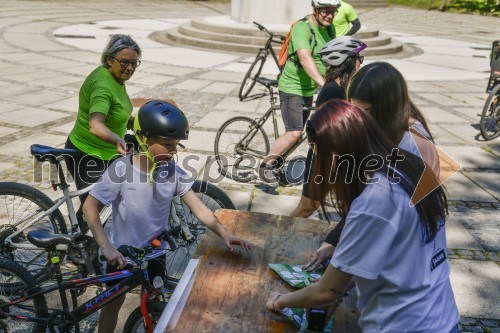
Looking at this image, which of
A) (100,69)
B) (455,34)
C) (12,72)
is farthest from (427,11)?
(100,69)

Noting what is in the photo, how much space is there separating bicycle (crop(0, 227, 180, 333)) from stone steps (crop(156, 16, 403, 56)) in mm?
12301

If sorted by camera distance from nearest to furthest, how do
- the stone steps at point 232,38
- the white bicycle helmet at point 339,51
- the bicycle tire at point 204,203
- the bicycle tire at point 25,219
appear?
the bicycle tire at point 25,219, the bicycle tire at point 204,203, the white bicycle helmet at point 339,51, the stone steps at point 232,38

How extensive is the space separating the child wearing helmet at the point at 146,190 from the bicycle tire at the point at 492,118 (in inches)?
253

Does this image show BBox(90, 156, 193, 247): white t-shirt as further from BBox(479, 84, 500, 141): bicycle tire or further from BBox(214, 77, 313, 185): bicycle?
BBox(479, 84, 500, 141): bicycle tire

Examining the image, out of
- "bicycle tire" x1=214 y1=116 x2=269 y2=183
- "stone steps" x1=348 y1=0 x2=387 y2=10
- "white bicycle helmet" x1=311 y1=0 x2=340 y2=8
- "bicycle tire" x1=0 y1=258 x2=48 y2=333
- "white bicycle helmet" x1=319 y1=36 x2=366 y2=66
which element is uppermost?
"white bicycle helmet" x1=311 y1=0 x2=340 y2=8


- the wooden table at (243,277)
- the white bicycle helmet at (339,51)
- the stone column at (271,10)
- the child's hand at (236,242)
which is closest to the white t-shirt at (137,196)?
the wooden table at (243,277)

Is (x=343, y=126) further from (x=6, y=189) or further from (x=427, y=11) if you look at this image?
(x=427, y=11)

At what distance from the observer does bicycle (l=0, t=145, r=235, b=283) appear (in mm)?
3775

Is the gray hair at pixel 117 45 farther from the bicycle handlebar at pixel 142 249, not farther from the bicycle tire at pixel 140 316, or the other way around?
the bicycle tire at pixel 140 316

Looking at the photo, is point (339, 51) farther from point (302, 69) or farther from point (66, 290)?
point (66, 290)

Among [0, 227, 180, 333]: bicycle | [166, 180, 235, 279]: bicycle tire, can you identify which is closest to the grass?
[166, 180, 235, 279]: bicycle tire

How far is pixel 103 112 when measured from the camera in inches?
148

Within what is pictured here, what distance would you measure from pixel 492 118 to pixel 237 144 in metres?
4.38

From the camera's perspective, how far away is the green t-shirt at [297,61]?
5.45m
